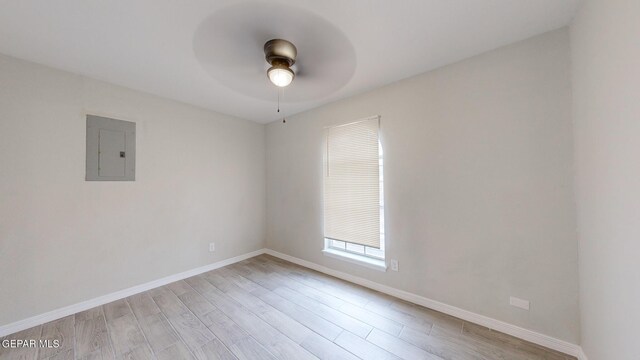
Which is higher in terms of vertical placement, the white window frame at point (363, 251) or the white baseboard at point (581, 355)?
the white window frame at point (363, 251)

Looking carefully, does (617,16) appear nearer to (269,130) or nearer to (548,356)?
(548,356)

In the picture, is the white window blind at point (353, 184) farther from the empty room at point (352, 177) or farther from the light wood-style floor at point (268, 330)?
the light wood-style floor at point (268, 330)

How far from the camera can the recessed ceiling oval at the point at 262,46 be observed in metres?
1.47

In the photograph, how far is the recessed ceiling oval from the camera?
4.83 feet

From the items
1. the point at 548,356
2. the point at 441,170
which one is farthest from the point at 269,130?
the point at 548,356

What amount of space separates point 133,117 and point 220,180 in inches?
53.1

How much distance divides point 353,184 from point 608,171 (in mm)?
2057

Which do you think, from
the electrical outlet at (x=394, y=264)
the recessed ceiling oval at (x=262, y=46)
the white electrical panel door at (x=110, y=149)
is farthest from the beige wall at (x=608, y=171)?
the white electrical panel door at (x=110, y=149)

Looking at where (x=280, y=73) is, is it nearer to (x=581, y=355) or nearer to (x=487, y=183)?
(x=487, y=183)

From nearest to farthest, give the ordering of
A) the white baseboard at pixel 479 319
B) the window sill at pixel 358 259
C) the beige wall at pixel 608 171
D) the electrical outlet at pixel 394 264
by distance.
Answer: the beige wall at pixel 608 171, the white baseboard at pixel 479 319, the electrical outlet at pixel 394 264, the window sill at pixel 358 259

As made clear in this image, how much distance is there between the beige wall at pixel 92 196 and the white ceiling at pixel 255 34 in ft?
1.25

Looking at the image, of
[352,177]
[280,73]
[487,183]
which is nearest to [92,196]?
[280,73]

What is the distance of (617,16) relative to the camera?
1.09 m

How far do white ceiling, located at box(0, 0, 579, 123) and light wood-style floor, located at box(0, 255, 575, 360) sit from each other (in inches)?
97.4
